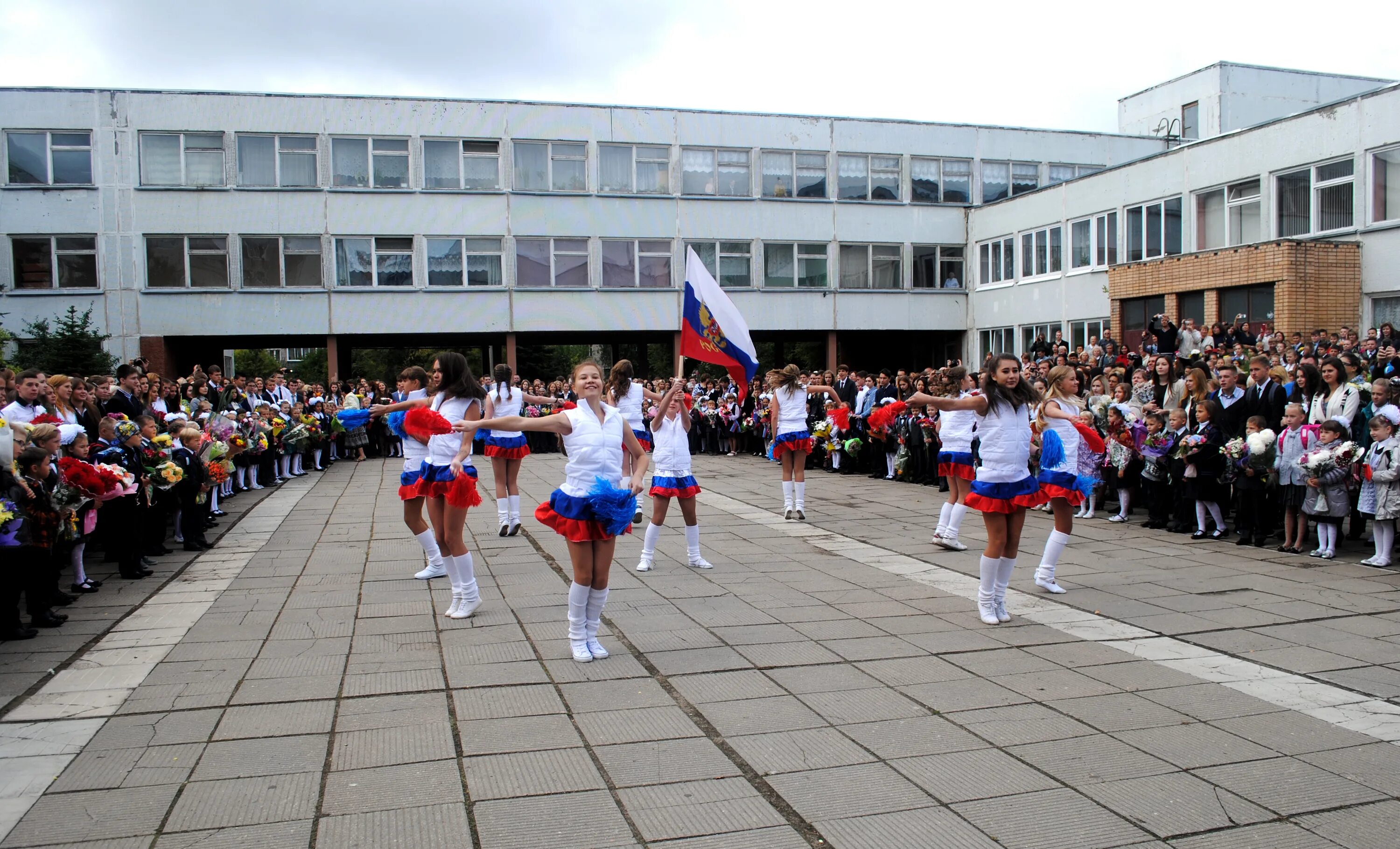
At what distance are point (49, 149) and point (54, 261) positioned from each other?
3.08 m

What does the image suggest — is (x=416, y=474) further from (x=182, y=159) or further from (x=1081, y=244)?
(x=182, y=159)

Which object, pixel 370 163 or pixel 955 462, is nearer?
pixel 955 462

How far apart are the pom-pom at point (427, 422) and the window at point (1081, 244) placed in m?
25.0

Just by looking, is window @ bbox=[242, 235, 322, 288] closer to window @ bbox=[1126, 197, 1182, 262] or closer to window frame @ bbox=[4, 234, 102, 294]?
window frame @ bbox=[4, 234, 102, 294]

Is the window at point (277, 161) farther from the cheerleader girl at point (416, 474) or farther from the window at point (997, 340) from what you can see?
the cheerleader girl at point (416, 474)

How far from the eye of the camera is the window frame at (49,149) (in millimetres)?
27656

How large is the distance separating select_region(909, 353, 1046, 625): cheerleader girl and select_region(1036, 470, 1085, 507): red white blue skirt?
0.60 metres

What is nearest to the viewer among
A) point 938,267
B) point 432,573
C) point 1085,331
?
point 432,573

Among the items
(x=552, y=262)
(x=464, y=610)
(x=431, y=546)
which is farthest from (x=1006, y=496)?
(x=552, y=262)

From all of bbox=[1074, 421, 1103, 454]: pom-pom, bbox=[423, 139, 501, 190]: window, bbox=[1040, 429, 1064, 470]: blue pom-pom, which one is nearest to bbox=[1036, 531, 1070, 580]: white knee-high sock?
bbox=[1040, 429, 1064, 470]: blue pom-pom

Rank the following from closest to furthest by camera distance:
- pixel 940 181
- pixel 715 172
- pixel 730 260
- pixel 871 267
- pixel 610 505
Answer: pixel 610 505, pixel 715 172, pixel 730 260, pixel 871 267, pixel 940 181

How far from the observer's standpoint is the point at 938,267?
113ft

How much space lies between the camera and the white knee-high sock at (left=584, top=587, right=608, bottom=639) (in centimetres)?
619

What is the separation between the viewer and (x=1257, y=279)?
2067cm
